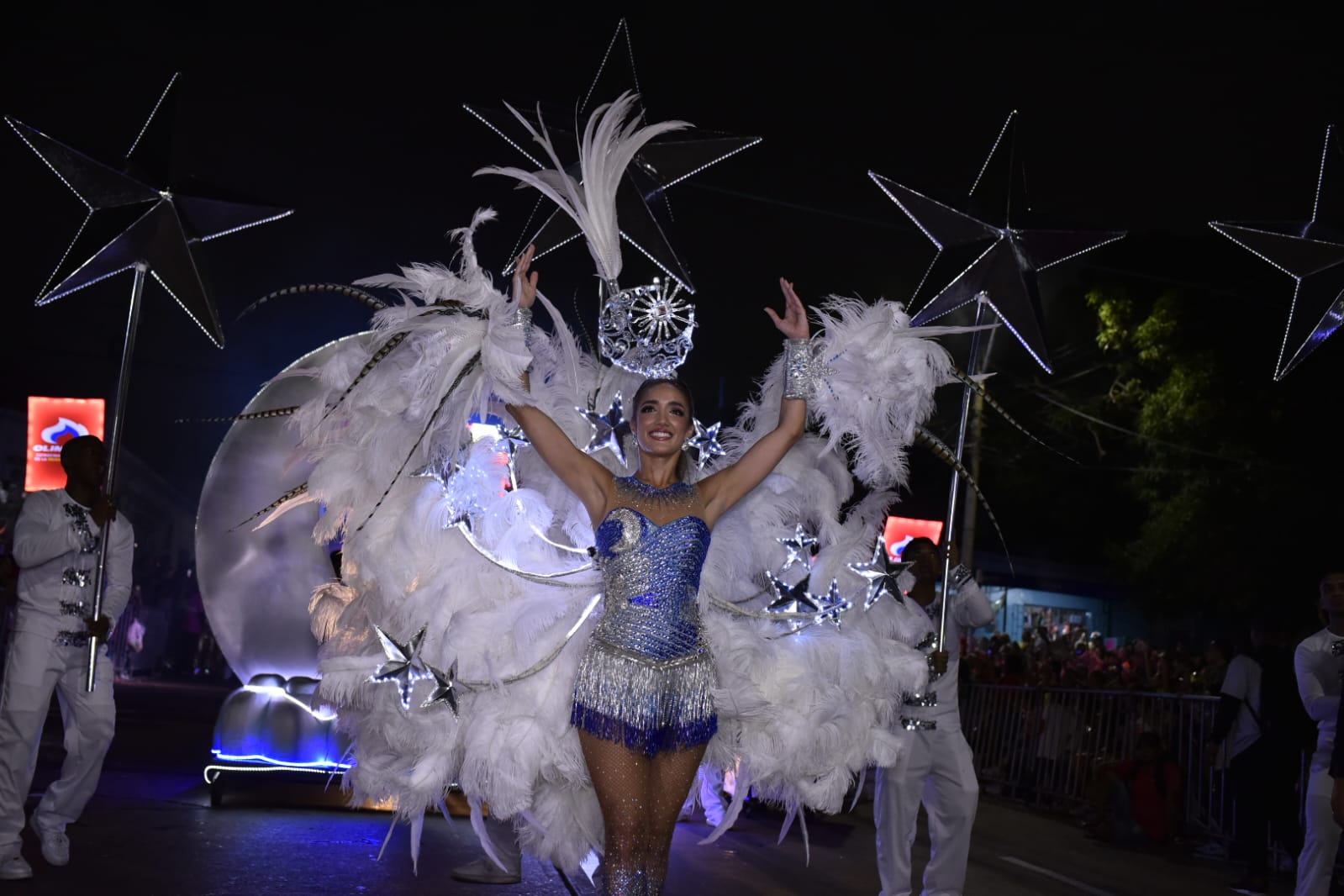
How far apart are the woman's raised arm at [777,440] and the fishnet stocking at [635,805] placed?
0.81m

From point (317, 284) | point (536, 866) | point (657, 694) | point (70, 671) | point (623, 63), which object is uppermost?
point (623, 63)

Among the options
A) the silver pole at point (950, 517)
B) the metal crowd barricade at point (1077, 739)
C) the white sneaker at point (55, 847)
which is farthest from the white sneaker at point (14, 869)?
the metal crowd barricade at point (1077, 739)

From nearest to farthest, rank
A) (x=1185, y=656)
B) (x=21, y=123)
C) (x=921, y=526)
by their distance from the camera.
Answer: (x=21, y=123) < (x=1185, y=656) < (x=921, y=526)

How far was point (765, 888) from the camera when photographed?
6.80 metres

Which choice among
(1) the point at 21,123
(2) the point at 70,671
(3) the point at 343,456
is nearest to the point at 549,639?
(3) the point at 343,456

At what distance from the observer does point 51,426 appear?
2275cm

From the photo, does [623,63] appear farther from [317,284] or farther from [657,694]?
[657,694]

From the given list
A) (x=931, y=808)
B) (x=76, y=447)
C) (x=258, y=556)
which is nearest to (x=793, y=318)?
(x=931, y=808)

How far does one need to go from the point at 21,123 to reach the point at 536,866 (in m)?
4.43

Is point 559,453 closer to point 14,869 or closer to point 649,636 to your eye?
point 649,636

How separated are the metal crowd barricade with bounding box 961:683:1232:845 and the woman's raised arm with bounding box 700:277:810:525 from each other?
6513mm

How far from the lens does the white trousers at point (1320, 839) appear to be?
20.1 feet

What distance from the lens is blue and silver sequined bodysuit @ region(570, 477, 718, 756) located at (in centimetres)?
398

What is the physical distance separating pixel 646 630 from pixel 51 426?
21.5m
